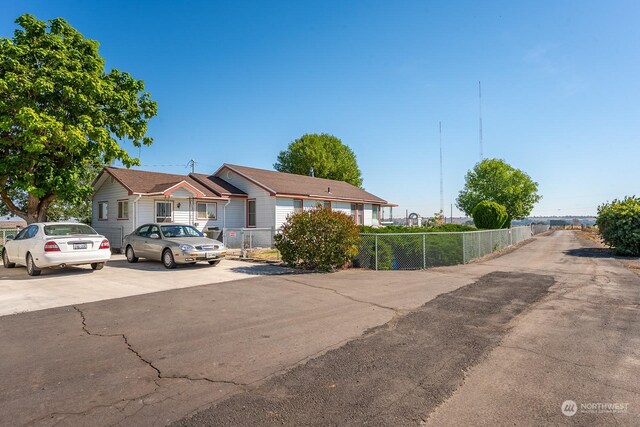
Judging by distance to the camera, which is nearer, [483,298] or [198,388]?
[198,388]

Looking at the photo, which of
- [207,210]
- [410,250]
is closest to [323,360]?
[410,250]

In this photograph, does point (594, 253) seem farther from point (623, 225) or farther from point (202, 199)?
point (202, 199)

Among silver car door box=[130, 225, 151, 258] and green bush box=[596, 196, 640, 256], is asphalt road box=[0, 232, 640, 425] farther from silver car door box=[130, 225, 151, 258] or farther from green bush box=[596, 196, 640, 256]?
green bush box=[596, 196, 640, 256]

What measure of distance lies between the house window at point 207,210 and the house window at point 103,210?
18.0 ft

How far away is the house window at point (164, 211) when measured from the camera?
66.2 ft

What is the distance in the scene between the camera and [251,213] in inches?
952

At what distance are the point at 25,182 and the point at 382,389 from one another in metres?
16.9

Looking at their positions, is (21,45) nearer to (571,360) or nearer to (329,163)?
(571,360)

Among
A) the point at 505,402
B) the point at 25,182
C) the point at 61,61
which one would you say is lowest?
the point at 505,402

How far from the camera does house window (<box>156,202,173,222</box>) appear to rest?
20.2 metres

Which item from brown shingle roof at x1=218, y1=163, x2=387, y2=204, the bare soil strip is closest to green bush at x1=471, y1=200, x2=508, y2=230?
brown shingle roof at x1=218, y1=163, x2=387, y2=204

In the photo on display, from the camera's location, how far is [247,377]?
3.87 metres

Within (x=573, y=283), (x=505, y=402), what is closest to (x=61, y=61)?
(x=505, y=402)

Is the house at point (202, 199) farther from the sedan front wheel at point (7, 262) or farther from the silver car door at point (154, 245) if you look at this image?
the sedan front wheel at point (7, 262)
